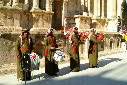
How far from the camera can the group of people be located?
12.1 metres

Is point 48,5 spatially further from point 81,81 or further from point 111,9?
point 81,81

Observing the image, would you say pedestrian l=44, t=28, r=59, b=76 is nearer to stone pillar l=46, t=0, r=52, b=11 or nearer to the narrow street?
the narrow street

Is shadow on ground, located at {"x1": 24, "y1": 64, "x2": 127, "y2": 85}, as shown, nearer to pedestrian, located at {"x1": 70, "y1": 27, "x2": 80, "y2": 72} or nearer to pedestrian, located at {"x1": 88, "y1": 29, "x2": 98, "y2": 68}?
pedestrian, located at {"x1": 70, "y1": 27, "x2": 80, "y2": 72}

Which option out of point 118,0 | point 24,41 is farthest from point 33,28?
point 118,0

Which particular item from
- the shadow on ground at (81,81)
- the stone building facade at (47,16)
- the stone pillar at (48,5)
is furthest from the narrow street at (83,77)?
the stone pillar at (48,5)

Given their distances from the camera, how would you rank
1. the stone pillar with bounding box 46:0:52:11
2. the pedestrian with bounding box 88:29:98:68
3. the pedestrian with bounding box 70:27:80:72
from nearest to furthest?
the pedestrian with bounding box 70:27:80:72 < the pedestrian with bounding box 88:29:98:68 < the stone pillar with bounding box 46:0:52:11

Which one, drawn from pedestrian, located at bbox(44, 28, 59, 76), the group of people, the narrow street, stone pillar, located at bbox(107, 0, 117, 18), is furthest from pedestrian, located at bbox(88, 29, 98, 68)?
stone pillar, located at bbox(107, 0, 117, 18)

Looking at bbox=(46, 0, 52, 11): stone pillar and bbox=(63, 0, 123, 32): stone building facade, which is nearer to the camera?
bbox=(46, 0, 52, 11): stone pillar

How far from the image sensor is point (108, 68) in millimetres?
15875

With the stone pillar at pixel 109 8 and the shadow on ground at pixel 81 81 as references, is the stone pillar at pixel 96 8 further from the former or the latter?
the shadow on ground at pixel 81 81

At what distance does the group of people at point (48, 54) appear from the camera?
12.1 m

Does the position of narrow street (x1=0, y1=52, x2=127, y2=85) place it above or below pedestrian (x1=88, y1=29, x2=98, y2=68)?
below

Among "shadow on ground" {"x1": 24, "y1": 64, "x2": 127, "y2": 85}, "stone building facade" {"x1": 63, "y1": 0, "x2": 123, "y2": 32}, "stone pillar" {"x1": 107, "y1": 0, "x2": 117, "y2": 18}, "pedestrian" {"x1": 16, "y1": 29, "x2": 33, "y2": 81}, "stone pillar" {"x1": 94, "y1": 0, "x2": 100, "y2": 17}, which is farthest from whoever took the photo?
"stone pillar" {"x1": 107, "y1": 0, "x2": 117, "y2": 18}

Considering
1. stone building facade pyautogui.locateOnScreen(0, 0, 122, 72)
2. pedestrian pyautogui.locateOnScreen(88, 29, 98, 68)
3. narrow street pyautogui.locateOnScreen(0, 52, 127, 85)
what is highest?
stone building facade pyautogui.locateOnScreen(0, 0, 122, 72)
